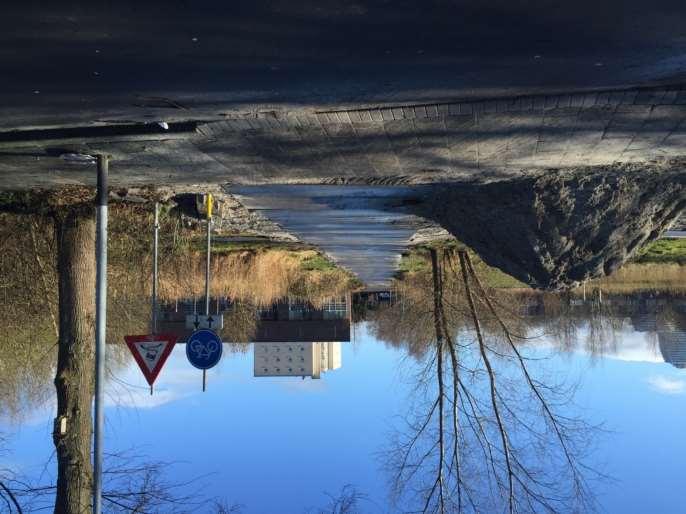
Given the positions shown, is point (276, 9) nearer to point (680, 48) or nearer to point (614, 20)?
point (614, 20)

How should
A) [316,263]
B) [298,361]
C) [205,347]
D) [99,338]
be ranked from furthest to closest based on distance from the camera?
[298,361] → [316,263] → [205,347] → [99,338]

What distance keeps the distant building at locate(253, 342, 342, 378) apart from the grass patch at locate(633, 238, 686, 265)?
1118 inches

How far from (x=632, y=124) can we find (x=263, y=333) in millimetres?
26203

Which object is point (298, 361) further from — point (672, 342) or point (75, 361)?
point (75, 361)

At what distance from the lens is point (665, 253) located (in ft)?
71.2

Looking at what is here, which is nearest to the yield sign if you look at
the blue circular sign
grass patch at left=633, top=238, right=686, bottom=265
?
the blue circular sign

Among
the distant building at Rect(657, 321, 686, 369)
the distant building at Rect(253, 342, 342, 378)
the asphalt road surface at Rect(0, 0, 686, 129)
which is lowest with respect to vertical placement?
the distant building at Rect(253, 342, 342, 378)

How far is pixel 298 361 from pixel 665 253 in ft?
109

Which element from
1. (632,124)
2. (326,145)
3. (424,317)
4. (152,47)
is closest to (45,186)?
(326,145)

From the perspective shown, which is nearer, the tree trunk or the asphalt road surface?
the asphalt road surface

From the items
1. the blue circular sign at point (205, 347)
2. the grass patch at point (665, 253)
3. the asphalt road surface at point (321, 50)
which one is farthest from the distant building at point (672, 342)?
the asphalt road surface at point (321, 50)

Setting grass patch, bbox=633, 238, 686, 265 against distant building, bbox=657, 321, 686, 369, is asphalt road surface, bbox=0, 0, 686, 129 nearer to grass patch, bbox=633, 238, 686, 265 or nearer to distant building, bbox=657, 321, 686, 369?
grass patch, bbox=633, 238, 686, 265

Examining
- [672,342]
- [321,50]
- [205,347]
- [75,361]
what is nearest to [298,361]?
[672,342]

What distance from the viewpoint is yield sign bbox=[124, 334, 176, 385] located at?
26.3ft
